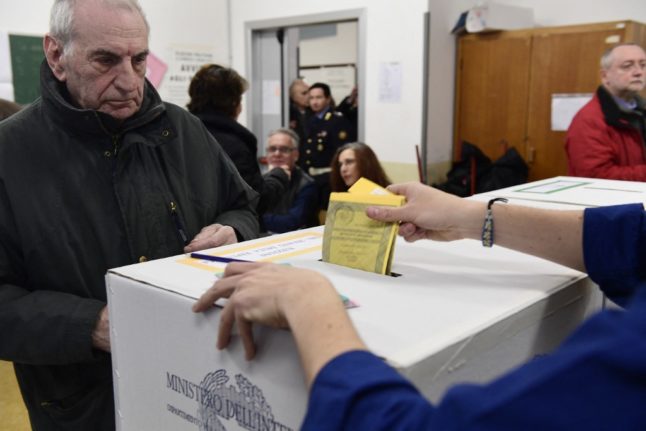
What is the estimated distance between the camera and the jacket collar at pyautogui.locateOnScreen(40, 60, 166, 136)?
1119 mm

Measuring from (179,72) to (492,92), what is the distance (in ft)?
8.11

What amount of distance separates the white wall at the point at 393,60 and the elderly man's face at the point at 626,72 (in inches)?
57.3

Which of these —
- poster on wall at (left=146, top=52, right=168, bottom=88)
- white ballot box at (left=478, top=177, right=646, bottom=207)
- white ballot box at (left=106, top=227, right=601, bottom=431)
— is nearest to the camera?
white ballot box at (left=106, top=227, right=601, bottom=431)

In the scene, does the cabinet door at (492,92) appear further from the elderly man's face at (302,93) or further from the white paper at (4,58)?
the white paper at (4,58)

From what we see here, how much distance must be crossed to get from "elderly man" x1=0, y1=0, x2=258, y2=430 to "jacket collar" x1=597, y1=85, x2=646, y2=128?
7.60ft

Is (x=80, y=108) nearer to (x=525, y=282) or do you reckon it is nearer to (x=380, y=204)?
(x=380, y=204)

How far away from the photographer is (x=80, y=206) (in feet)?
3.71

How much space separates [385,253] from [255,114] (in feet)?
16.1

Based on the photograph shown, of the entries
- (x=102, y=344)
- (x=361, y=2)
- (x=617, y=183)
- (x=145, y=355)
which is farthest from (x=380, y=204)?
(x=361, y=2)

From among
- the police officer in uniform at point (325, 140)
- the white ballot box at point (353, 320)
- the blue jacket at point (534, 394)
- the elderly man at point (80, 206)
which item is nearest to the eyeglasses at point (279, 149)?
the police officer in uniform at point (325, 140)

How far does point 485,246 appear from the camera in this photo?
37.4 inches

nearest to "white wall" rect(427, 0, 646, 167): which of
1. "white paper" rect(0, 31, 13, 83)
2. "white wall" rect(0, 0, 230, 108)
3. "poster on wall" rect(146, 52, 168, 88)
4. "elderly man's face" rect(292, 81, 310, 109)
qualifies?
"elderly man's face" rect(292, 81, 310, 109)

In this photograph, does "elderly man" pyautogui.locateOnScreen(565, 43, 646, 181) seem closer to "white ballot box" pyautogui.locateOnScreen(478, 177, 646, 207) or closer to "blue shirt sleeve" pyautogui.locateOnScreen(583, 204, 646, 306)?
"white ballot box" pyautogui.locateOnScreen(478, 177, 646, 207)

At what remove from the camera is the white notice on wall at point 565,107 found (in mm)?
4027
